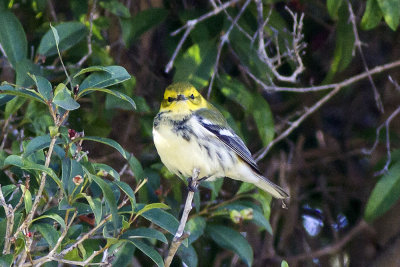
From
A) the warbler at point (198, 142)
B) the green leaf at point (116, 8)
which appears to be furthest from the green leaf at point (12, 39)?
the warbler at point (198, 142)

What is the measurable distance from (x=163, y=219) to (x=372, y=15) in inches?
61.4

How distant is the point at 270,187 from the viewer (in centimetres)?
354

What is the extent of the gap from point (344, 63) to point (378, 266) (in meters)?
1.30

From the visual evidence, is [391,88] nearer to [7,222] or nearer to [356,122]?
[356,122]

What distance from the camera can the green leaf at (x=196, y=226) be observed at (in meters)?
3.18

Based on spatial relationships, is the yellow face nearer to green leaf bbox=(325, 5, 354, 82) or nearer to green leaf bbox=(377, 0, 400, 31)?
green leaf bbox=(325, 5, 354, 82)

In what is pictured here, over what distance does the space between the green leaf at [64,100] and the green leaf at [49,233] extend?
44 cm

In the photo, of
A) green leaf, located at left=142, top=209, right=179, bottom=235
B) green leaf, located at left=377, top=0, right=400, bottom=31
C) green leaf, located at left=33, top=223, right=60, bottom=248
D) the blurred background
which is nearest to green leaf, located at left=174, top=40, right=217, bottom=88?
the blurred background

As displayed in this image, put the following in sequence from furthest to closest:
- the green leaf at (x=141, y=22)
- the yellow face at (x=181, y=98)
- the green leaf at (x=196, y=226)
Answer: the green leaf at (x=141, y=22) < the yellow face at (x=181, y=98) < the green leaf at (x=196, y=226)

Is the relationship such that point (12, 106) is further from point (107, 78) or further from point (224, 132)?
point (224, 132)

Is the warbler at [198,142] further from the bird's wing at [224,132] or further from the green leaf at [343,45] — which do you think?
the green leaf at [343,45]

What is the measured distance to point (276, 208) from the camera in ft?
14.9

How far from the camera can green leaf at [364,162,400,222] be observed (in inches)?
140

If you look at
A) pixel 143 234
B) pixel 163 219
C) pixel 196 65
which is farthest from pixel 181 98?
pixel 143 234
